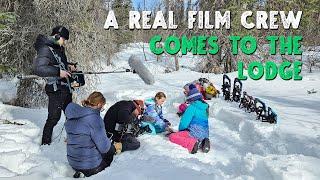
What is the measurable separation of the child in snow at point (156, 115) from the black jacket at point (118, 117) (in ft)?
4.10

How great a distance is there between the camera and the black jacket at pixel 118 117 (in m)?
7.92

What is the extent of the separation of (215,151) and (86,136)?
3087mm

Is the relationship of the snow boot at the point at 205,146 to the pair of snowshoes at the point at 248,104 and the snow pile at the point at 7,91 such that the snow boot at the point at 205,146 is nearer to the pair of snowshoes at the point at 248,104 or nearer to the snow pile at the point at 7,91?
the pair of snowshoes at the point at 248,104

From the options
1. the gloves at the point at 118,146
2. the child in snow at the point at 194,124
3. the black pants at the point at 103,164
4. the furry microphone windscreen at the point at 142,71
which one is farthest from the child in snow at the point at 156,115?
the black pants at the point at 103,164

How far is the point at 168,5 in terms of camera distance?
33031mm

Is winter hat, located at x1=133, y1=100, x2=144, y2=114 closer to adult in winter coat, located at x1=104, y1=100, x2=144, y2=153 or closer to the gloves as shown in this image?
adult in winter coat, located at x1=104, y1=100, x2=144, y2=153

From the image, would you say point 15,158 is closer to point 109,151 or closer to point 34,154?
point 34,154

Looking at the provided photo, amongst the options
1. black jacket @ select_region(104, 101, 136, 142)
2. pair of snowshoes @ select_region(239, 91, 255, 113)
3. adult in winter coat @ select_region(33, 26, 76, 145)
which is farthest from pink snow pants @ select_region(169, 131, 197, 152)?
pair of snowshoes @ select_region(239, 91, 255, 113)

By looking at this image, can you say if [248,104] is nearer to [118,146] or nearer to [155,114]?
[155,114]

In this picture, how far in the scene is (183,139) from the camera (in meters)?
8.36

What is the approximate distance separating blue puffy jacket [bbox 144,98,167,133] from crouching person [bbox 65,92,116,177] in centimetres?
322

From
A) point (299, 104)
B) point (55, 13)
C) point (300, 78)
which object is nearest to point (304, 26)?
point (300, 78)

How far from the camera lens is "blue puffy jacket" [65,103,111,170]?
604 cm

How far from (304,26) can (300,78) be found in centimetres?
1837
